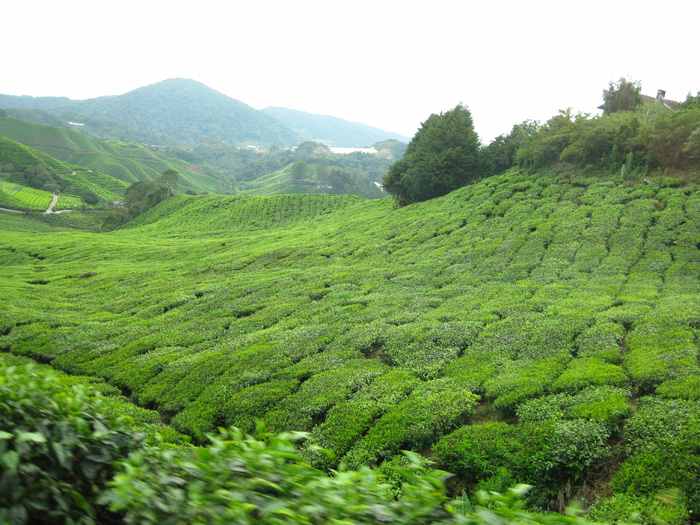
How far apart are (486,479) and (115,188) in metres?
156

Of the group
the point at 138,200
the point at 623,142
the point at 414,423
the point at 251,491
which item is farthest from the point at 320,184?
the point at 251,491

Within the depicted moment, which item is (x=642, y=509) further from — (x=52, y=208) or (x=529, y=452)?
(x=52, y=208)

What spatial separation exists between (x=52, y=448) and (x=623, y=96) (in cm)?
5689

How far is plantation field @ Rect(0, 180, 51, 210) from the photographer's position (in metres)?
101

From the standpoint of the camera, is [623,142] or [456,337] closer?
[456,337]

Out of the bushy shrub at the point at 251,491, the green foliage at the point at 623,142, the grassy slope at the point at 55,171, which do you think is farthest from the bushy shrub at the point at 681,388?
the grassy slope at the point at 55,171

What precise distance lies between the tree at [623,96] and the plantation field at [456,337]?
21.1 m

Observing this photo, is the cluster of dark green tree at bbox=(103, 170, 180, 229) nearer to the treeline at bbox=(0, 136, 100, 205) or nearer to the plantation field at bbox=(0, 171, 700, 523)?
the treeline at bbox=(0, 136, 100, 205)

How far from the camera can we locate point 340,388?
43.2 ft

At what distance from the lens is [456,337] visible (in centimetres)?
1552

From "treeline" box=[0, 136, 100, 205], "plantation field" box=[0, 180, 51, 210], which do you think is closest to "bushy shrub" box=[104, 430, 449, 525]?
"plantation field" box=[0, 180, 51, 210]

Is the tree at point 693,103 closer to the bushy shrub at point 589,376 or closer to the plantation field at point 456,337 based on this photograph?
the plantation field at point 456,337

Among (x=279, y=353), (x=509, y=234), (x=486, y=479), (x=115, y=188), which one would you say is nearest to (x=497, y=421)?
(x=486, y=479)

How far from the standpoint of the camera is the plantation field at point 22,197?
3979 inches
